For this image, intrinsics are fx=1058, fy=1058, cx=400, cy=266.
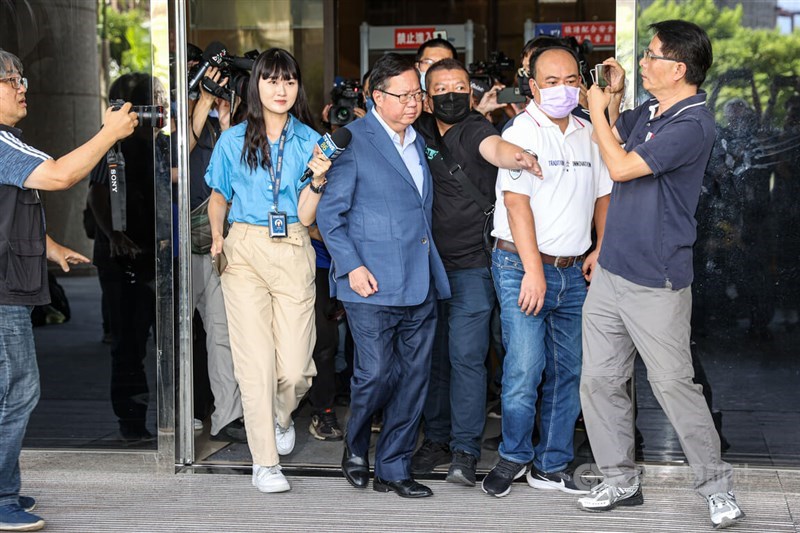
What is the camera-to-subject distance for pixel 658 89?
3.96 m

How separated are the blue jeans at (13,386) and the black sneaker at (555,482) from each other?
2.06m

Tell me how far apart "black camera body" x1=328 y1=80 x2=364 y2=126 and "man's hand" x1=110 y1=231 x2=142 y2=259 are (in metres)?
1.33

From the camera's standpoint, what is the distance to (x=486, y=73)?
567cm

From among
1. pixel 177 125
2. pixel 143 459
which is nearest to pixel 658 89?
pixel 177 125

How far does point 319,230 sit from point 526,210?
851 millimetres

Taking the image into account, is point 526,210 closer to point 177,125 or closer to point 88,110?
point 177,125

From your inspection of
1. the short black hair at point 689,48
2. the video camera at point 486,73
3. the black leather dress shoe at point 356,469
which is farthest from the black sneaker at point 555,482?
the video camera at point 486,73

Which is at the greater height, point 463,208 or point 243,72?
point 243,72

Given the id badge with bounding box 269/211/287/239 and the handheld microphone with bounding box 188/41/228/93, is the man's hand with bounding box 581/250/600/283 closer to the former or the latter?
the id badge with bounding box 269/211/287/239

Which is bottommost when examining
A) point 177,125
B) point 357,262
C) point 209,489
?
point 209,489

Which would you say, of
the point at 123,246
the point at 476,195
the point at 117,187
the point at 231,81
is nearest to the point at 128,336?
the point at 123,246

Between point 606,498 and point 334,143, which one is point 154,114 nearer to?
point 334,143

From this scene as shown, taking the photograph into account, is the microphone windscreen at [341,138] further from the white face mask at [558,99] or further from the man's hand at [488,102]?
the man's hand at [488,102]

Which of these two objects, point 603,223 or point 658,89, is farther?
point 603,223
